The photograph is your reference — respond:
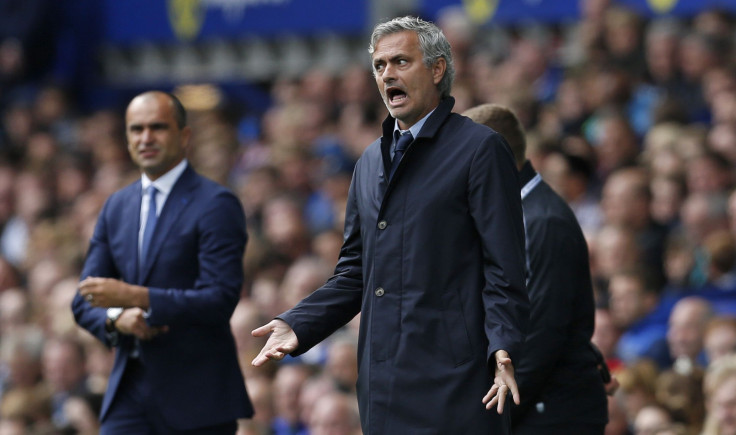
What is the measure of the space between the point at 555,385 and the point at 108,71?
1232cm

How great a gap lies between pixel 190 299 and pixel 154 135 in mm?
750

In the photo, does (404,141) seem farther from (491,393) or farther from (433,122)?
(491,393)

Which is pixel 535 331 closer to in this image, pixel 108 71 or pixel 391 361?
pixel 391 361

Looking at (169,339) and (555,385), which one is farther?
(169,339)

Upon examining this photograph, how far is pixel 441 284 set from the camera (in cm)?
392

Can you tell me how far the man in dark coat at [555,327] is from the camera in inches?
183

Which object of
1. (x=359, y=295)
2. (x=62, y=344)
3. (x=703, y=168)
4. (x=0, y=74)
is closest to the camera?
(x=359, y=295)

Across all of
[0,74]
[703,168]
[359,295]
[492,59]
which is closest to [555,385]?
[359,295]

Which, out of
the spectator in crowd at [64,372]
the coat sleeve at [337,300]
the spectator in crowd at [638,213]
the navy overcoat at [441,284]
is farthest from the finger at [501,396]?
the spectator in crowd at [64,372]

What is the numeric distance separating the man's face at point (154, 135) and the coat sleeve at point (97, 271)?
311 millimetres

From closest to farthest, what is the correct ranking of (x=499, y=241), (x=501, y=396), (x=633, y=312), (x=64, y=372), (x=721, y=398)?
(x=501, y=396) < (x=499, y=241) < (x=721, y=398) < (x=633, y=312) < (x=64, y=372)

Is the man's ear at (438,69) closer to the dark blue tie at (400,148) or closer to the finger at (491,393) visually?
the dark blue tie at (400,148)

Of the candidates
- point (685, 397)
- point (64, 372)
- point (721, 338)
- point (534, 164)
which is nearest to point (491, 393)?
point (685, 397)

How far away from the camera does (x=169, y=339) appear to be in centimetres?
529
